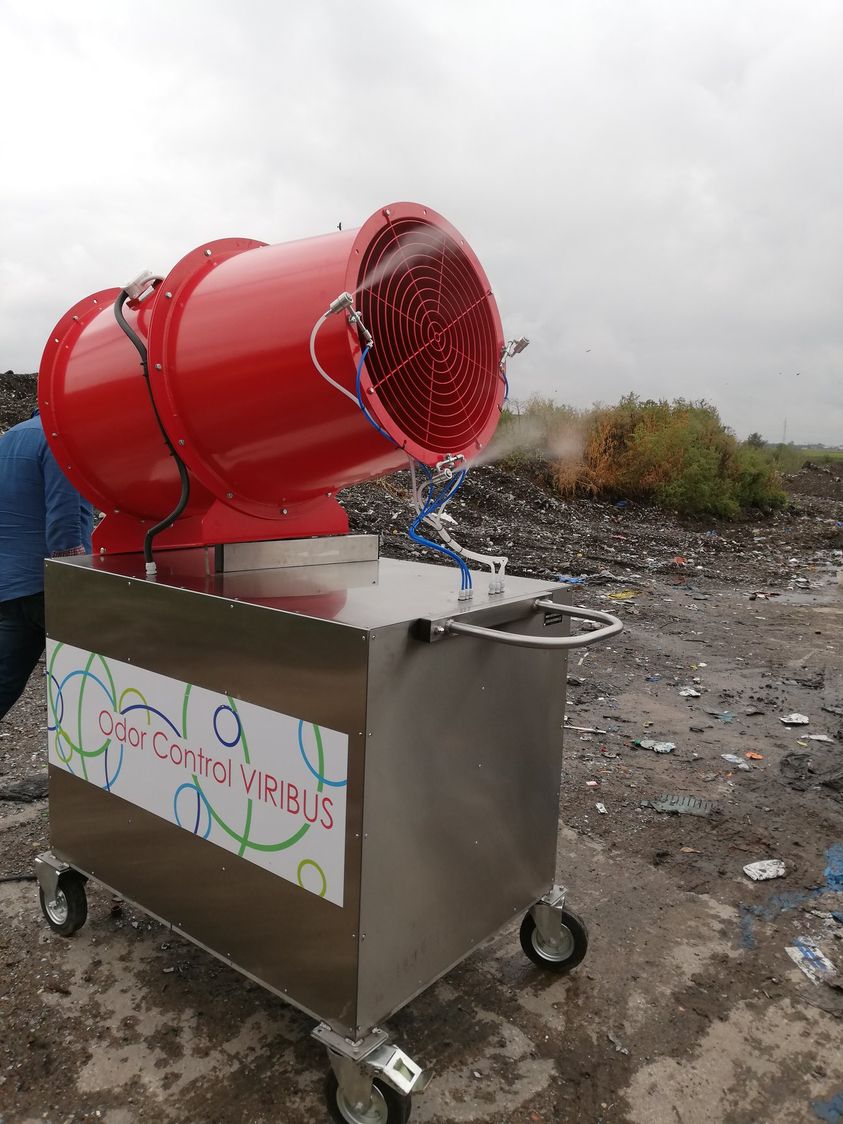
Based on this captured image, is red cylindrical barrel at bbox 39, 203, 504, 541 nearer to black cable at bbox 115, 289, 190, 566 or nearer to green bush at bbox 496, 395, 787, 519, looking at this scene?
black cable at bbox 115, 289, 190, 566

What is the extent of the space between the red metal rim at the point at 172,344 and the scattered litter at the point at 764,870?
7.02ft

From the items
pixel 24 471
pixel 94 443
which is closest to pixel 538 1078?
pixel 94 443

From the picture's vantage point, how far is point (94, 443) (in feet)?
6.69

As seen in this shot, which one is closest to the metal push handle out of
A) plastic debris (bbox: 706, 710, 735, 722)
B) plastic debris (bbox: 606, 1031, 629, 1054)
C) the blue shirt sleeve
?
plastic debris (bbox: 606, 1031, 629, 1054)

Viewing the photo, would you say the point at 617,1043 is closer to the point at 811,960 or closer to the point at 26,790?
the point at 811,960

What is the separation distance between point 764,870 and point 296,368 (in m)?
2.31

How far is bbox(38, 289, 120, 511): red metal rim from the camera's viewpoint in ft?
6.89

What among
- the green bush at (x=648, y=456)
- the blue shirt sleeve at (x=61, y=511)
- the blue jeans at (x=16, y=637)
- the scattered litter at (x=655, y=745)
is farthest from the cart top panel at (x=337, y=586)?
the green bush at (x=648, y=456)

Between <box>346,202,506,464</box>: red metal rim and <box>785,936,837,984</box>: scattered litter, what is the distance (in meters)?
1.71

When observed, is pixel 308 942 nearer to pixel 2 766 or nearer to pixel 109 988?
pixel 109 988

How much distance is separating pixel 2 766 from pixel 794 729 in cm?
369

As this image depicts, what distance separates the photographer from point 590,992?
208 cm

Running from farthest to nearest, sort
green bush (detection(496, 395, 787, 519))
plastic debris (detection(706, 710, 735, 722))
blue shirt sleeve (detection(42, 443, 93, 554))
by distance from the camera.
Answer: green bush (detection(496, 395, 787, 519)) → plastic debris (detection(706, 710, 735, 722)) → blue shirt sleeve (detection(42, 443, 93, 554))

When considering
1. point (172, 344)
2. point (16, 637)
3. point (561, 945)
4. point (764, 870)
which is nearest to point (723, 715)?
point (764, 870)
